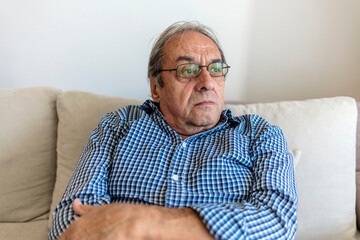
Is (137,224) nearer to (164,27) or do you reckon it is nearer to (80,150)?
(80,150)

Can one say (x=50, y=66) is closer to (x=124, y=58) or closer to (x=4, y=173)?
(x=124, y=58)

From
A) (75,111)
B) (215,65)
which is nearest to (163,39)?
(215,65)

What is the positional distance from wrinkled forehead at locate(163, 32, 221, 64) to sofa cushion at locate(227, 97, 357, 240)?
1.38 ft

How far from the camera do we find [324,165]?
1471 mm

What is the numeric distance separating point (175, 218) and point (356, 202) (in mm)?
963

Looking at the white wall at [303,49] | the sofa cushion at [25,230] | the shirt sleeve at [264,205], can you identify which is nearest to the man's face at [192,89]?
the shirt sleeve at [264,205]

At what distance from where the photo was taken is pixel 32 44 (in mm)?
1979

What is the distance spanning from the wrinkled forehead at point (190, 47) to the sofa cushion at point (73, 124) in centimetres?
36

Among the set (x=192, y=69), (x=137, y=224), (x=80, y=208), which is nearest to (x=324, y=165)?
(x=192, y=69)

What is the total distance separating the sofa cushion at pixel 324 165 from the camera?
1.45 m

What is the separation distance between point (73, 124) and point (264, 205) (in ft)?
3.14

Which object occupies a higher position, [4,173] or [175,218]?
[175,218]

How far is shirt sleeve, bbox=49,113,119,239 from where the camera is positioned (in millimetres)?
1197

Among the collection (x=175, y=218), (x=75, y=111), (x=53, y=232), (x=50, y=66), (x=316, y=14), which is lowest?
(x=53, y=232)
